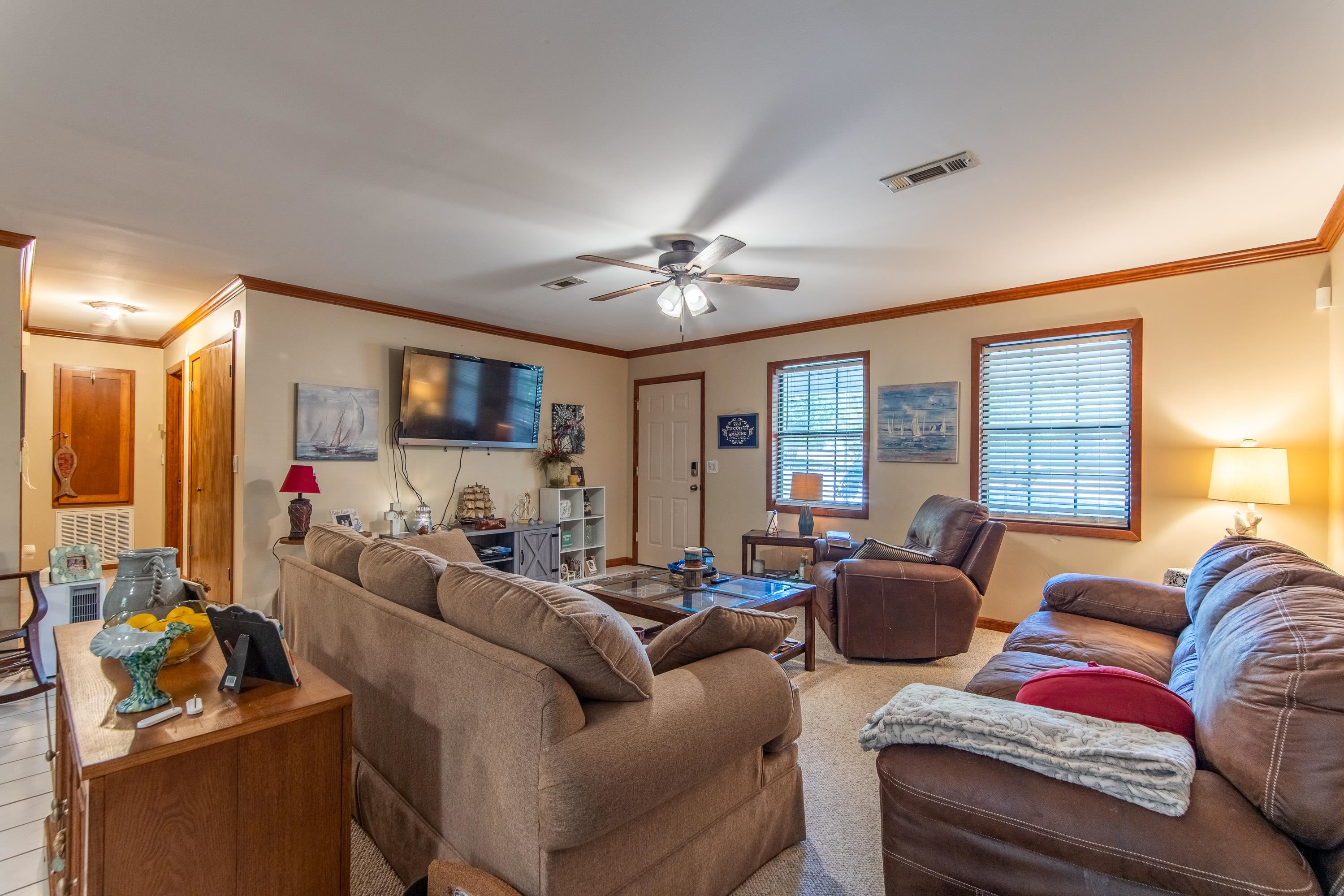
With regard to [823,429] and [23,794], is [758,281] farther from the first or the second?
[23,794]

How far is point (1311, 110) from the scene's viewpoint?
2109 millimetres

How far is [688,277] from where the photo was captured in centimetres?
347

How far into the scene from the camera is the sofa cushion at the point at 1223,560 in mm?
2037

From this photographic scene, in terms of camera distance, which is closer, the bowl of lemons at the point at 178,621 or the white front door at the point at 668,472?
the bowl of lemons at the point at 178,621

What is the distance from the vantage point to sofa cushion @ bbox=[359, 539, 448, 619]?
174 cm

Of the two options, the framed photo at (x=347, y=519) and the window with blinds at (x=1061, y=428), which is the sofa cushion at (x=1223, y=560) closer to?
the window with blinds at (x=1061, y=428)

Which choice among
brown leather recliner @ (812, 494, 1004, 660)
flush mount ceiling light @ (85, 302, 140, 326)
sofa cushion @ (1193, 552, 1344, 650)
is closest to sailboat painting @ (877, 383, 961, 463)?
brown leather recliner @ (812, 494, 1004, 660)

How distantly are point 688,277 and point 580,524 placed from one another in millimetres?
3306

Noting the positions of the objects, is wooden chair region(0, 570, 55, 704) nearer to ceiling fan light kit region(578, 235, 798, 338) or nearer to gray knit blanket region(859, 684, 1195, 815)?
ceiling fan light kit region(578, 235, 798, 338)

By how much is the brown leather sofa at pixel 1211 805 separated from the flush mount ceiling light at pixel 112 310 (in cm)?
617

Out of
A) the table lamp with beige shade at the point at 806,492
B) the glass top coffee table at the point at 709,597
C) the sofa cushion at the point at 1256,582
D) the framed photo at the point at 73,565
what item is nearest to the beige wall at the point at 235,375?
the framed photo at the point at 73,565

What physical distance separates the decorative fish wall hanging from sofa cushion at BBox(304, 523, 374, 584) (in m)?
5.33

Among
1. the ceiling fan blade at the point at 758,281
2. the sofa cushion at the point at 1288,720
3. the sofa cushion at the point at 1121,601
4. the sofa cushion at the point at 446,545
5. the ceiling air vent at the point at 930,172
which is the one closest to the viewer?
the sofa cushion at the point at 1288,720

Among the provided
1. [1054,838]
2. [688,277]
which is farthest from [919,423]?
[1054,838]
